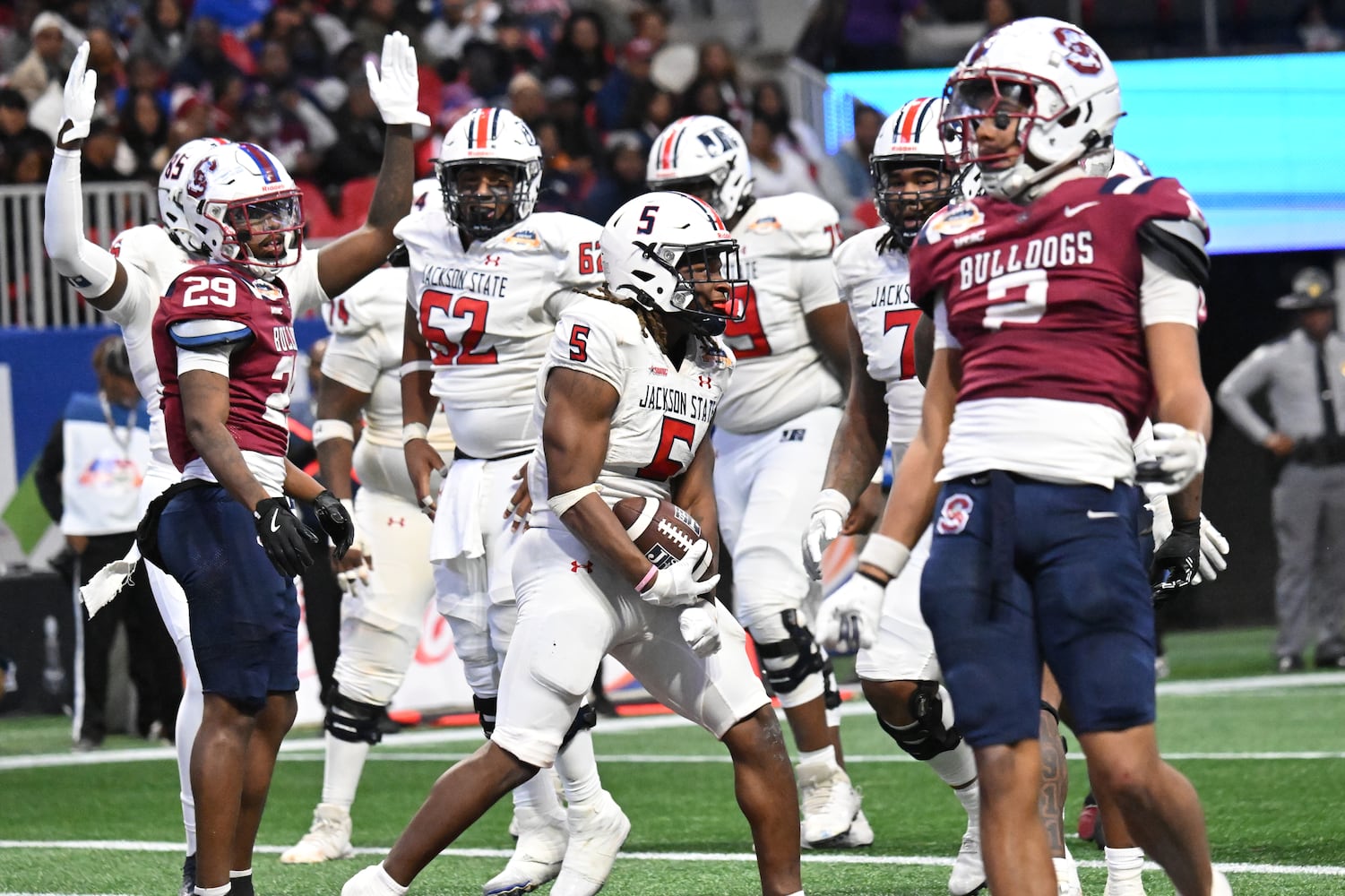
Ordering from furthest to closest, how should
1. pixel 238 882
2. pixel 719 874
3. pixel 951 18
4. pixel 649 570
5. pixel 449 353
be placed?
pixel 951 18
pixel 449 353
pixel 719 874
pixel 238 882
pixel 649 570

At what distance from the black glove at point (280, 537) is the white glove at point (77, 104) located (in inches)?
49.6

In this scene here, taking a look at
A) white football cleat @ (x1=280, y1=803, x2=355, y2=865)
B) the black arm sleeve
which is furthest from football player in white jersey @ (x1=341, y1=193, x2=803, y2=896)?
the black arm sleeve

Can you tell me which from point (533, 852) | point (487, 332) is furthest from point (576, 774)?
point (487, 332)

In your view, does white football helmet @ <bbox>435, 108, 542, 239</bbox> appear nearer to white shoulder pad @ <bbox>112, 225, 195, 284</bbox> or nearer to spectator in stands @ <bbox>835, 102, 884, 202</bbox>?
white shoulder pad @ <bbox>112, 225, 195, 284</bbox>

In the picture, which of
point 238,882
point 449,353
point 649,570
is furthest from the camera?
point 449,353

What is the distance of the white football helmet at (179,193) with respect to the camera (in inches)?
214

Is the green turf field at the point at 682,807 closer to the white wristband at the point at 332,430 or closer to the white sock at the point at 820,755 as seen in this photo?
the white sock at the point at 820,755

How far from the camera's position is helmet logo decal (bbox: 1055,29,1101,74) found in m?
4.05

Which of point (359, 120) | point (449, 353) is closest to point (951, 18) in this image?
point (359, 120)

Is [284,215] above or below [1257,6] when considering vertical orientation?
below

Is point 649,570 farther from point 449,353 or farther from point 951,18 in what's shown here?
point 951,18

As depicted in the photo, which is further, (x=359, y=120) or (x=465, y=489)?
(x=359, y=120)

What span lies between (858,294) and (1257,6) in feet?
36.6

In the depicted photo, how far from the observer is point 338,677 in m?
7.06
